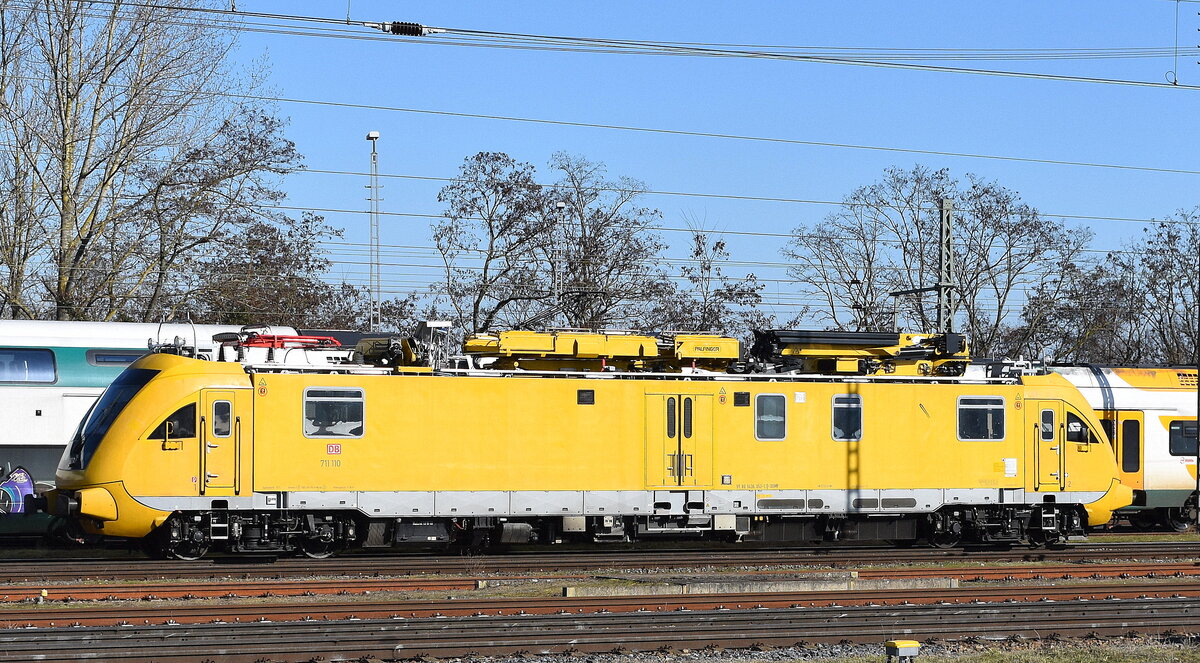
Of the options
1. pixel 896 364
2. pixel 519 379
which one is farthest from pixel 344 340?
pixel 896 364

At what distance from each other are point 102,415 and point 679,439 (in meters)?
8.73

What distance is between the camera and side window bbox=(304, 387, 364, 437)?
752 inches

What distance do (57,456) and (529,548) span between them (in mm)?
8212

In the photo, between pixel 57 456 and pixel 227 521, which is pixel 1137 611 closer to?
pixel 227 521

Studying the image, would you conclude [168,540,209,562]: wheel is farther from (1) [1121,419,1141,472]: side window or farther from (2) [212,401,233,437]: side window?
(1) [1121,419,1141,472]: side window

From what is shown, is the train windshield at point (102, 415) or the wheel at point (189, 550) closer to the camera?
the train windshield at point (102, 415)

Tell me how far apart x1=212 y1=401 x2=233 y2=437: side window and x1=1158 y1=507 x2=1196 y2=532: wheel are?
20016 mm

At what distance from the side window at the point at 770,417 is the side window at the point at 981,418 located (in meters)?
3.20

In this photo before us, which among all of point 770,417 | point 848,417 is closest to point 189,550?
point 770,417

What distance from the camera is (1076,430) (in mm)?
22312

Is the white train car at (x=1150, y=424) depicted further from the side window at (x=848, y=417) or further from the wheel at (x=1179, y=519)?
the side window at (x=848, y=417)

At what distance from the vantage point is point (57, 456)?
21922mm

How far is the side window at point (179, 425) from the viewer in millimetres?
18266

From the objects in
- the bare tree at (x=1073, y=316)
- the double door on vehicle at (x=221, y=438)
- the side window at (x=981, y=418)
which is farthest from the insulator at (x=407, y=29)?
the bare tree at (x=1073, y=316)
